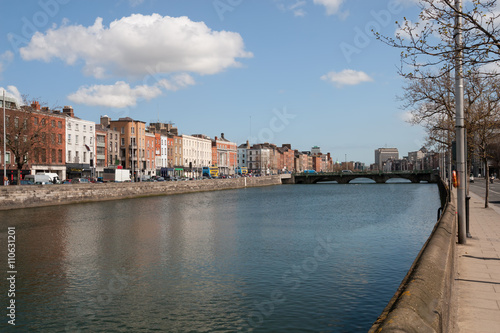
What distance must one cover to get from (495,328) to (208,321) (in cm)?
721

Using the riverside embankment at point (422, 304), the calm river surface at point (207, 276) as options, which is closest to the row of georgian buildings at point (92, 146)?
the calm river surface at point (207, 276)

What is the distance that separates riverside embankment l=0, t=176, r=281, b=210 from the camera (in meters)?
45.9

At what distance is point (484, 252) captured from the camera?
14.6 m

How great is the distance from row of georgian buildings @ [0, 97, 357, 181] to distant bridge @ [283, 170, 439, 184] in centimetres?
3035

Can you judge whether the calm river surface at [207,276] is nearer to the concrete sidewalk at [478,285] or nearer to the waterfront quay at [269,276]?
the waterfront quay at [269,276]

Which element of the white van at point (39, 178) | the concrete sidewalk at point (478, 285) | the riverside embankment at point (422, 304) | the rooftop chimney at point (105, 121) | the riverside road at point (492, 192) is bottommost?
the riverside road at point (492, 192)

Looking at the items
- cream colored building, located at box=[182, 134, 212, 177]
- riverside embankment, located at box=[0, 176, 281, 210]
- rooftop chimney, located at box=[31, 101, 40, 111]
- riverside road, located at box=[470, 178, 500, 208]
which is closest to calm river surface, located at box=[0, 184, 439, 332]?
riverside road, located at box=[470, 178, 500, 208]

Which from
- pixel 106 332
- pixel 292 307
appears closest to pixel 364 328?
pixel 292 307

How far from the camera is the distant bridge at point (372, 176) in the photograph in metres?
141

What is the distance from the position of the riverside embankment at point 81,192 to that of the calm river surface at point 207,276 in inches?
610

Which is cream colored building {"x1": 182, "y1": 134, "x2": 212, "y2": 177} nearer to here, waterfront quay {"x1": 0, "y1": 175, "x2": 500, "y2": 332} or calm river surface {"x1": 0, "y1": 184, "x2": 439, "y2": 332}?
calm river surface {"x1": 0, "y1": 184, "x2": 439, "y2": 332}

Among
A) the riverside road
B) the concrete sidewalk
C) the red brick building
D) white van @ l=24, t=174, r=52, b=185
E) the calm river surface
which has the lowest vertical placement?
the calm river surface

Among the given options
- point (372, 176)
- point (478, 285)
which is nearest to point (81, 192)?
point (478, 285)

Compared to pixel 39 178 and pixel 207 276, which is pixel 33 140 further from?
pixel 207 276
